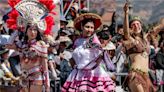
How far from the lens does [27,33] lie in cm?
900

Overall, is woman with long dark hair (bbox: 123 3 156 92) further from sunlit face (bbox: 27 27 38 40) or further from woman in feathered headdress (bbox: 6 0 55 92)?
sunlit face (bbox: 27 27 38 40)

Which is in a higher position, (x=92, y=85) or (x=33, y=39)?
(x=33, y=39)

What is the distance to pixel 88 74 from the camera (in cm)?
897

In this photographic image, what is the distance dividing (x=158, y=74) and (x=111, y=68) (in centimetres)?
291

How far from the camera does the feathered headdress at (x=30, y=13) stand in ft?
30.3

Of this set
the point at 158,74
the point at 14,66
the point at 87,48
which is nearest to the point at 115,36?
the point at 158,74

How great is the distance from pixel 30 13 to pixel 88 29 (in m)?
1.03

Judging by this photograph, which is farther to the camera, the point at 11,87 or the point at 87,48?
the point at 11,87

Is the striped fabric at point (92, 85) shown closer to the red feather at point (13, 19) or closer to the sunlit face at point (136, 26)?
the sunlit face at point (136, 26)

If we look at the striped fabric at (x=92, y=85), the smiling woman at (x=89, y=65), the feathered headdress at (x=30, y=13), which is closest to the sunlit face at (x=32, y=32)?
the feathered headdress at (x=30, y=13)

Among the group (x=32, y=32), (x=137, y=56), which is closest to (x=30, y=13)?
(x=32, y=32)

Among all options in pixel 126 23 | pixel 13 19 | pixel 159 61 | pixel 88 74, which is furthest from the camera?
pixel 159 61

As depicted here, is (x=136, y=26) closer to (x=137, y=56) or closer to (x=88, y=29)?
(x=137, y=56)

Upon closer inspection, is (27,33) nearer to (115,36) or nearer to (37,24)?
(37,24)
